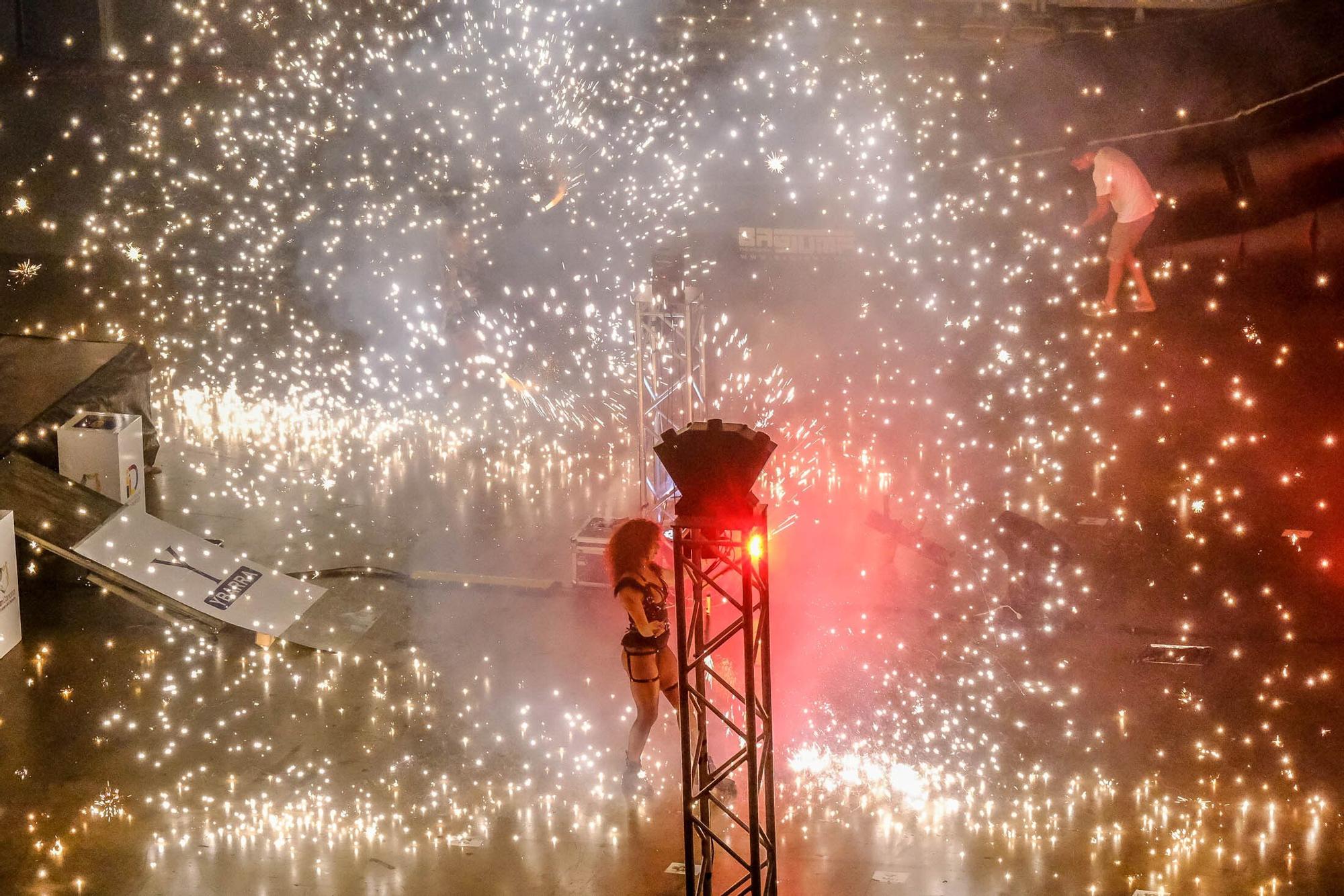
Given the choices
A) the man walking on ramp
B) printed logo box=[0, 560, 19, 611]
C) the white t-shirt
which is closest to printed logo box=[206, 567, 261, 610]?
printed logo box=[0, 560, 19, 611]

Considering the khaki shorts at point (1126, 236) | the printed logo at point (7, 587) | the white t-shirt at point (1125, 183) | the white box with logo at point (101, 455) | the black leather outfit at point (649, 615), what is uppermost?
the white t-shirt at point (1125, 183)

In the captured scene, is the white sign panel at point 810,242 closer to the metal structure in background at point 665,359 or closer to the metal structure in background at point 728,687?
the metal structure in background at point 665,359

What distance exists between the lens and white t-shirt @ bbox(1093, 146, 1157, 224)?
866 centimetres

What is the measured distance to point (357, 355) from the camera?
476 inches

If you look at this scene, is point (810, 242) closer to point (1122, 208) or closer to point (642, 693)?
point (1122, 208)

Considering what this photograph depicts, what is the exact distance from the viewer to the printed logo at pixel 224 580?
6.93 m

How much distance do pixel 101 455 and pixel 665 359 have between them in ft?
13.7

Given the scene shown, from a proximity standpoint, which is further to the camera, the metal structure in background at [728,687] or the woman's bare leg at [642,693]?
the woman's bare leg at [642,693]

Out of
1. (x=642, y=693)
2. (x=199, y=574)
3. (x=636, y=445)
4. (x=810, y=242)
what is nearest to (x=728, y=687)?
(x=642, y=693)

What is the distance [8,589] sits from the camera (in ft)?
21.4

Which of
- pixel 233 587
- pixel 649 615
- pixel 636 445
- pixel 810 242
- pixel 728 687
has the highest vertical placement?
pixel 810 242

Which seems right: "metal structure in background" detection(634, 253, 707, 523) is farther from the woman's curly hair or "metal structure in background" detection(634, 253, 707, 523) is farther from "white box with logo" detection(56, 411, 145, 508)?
"white box with logo" detection(56, 411, 145, 508)

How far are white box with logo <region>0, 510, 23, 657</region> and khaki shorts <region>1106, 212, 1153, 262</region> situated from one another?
811 centimetres

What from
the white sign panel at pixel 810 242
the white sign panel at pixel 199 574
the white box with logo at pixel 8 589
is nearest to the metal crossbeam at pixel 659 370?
the white sign panel at pixel 199 574
